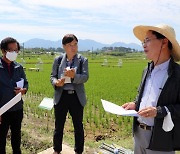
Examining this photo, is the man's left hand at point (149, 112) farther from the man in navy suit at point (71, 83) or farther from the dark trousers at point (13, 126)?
the dark trousers at point (13, 126)

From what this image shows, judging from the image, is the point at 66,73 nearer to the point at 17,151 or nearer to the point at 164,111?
the point at 17,151

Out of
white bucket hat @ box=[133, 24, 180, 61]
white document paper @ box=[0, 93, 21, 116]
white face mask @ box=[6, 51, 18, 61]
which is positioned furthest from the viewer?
white face mask @ box=[6, 51, 18, 61]

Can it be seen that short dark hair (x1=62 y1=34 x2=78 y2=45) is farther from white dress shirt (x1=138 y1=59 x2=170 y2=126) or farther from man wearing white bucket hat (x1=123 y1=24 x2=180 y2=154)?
white dress shirt (x1=138 y1=59 x2=170 y2=126)

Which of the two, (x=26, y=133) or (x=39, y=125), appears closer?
(x=26, y=133)

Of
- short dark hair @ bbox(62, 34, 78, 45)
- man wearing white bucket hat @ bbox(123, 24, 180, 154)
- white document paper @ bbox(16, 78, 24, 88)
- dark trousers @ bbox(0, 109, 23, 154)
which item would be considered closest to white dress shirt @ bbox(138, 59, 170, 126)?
man wearing white bucket hat @ bbox(123, 24, 180, 154)

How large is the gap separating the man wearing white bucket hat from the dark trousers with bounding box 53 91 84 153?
1.57 metres

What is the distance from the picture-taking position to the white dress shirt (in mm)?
2414

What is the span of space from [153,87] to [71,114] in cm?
187

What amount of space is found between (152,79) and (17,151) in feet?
7.42

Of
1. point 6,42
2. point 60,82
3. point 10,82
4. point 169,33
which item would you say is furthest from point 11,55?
point 169,33

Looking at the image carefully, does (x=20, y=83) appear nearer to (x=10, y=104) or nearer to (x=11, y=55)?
(x=11, y=55)

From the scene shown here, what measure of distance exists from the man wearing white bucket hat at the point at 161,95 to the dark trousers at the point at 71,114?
1571 millimetres

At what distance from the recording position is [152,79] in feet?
8.18

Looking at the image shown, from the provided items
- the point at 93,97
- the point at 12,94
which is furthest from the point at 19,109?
the point at 93,97
